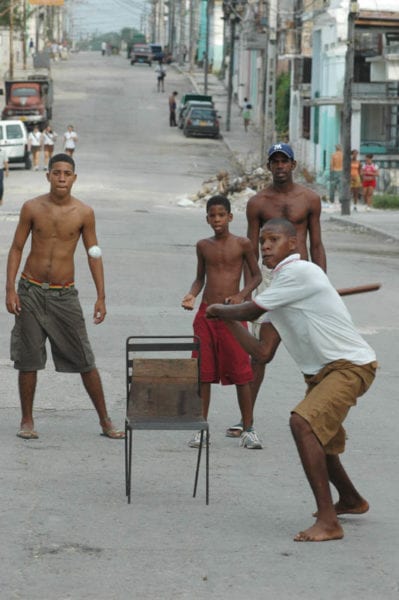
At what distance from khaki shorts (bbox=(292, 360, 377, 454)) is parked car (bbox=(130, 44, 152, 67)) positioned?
379 ft

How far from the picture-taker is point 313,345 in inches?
280

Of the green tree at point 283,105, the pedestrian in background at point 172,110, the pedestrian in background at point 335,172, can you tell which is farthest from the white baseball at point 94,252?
the pedestrian in background at point 172,110

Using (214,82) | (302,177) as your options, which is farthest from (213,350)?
(214,82)

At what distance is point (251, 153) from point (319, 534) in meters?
49.2

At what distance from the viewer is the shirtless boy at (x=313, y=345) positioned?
7023 mm

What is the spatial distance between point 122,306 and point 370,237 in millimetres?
14733

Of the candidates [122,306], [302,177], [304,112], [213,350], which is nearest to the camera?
[213,350]

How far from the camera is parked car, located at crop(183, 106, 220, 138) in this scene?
68.1 meters

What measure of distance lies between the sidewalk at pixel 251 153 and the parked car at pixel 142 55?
8.97 ft

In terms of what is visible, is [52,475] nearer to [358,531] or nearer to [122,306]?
[358,531]

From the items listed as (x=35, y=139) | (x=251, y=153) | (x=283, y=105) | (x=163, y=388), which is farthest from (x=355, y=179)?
(x=163, y=388)

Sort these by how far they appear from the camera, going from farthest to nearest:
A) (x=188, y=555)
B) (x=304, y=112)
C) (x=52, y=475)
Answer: (x=304, y=112)
(x=52, y=475)
(x=188, y=555)

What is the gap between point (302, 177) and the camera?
50.3 meters

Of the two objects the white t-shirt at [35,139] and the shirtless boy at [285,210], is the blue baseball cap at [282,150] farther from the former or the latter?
the white t-shirt at [35,139]
